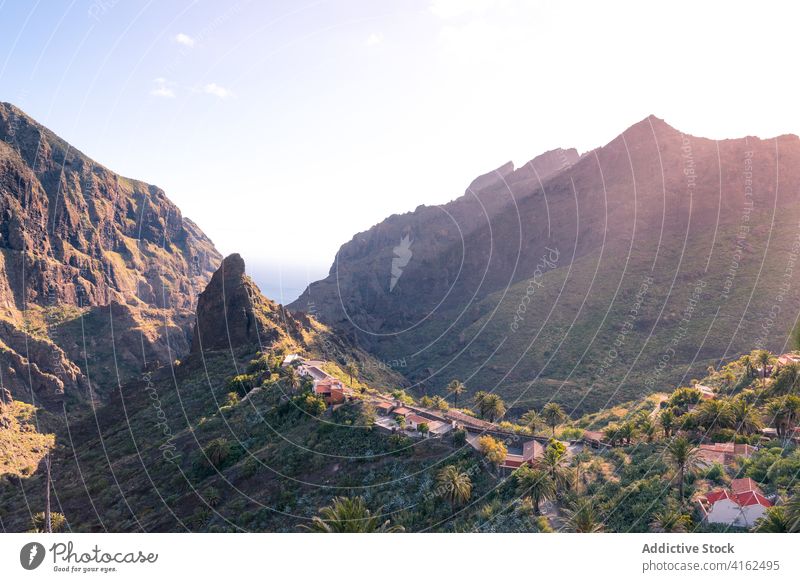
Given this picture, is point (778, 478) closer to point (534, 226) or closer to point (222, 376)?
point (222, 376)

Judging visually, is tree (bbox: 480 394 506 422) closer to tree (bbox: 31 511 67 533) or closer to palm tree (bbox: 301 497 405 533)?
palm tree (bbox: 301 497 405 533)

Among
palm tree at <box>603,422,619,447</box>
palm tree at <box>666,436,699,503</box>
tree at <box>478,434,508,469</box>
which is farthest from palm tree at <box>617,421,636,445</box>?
tree at <box>478,434,508,469</box>

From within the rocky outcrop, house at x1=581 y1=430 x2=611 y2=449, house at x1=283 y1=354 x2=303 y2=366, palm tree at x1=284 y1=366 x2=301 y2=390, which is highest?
the rocky outcrop

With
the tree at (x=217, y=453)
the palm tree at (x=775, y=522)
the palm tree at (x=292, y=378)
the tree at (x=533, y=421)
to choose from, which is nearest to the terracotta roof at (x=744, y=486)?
the palm tree at (x=775, y=522)

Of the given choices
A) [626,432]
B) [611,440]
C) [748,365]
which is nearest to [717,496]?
[626,432]

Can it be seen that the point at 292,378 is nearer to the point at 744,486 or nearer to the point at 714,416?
the point at 714,416

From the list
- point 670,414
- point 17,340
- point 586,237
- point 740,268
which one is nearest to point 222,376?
point 670,414

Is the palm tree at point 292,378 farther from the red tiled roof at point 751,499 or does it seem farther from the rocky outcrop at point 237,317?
the red tiled roof at point 751,499

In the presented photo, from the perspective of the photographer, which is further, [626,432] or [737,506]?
[626,432]
